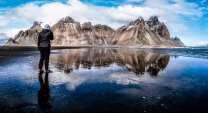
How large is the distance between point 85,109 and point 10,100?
2252 mm

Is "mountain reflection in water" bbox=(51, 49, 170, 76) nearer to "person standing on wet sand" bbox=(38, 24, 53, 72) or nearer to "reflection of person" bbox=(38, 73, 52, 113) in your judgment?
"person standing on wet sand" bbox=(38, 24, 53, 72)

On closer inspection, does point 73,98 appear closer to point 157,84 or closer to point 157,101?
point 157,101

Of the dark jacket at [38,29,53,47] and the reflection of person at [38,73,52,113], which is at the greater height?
the dark jacket at [38,29,53,47]

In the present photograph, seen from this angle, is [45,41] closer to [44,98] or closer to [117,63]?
[117,63]

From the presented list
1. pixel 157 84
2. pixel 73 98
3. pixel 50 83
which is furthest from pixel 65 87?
pixel 157 84

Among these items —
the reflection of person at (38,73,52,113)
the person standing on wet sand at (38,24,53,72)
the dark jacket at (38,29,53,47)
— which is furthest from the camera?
the dark jacket at (38,29,53,47)

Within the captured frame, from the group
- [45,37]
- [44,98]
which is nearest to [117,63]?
[45,37]

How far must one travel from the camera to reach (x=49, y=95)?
31.9 ft

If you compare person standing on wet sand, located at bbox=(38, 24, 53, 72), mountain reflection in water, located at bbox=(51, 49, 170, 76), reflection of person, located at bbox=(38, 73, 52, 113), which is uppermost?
person standing on wet sand, located at bbox=(38, 24, 53, 72)

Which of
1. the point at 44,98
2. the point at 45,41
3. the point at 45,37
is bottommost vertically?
the point at 44,98

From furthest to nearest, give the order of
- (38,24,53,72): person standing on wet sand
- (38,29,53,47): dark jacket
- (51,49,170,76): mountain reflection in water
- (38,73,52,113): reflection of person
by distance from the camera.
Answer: (51,49,170,76): mountain reflection in water → (38,29,53,47): dark jacket → (38,24,53,72): person standing on wet sand → (38,73,52,113): reflection of person

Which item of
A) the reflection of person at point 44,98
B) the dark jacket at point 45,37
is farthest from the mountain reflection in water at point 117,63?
the reflection of person at point 44,98

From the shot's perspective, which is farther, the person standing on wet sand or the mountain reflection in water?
the mountain reflection in water

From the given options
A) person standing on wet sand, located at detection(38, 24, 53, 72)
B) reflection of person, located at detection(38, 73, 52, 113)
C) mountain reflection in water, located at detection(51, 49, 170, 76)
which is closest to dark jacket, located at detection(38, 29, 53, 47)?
person standing on wet sand, located at detection(38, 24, 53, 72)
